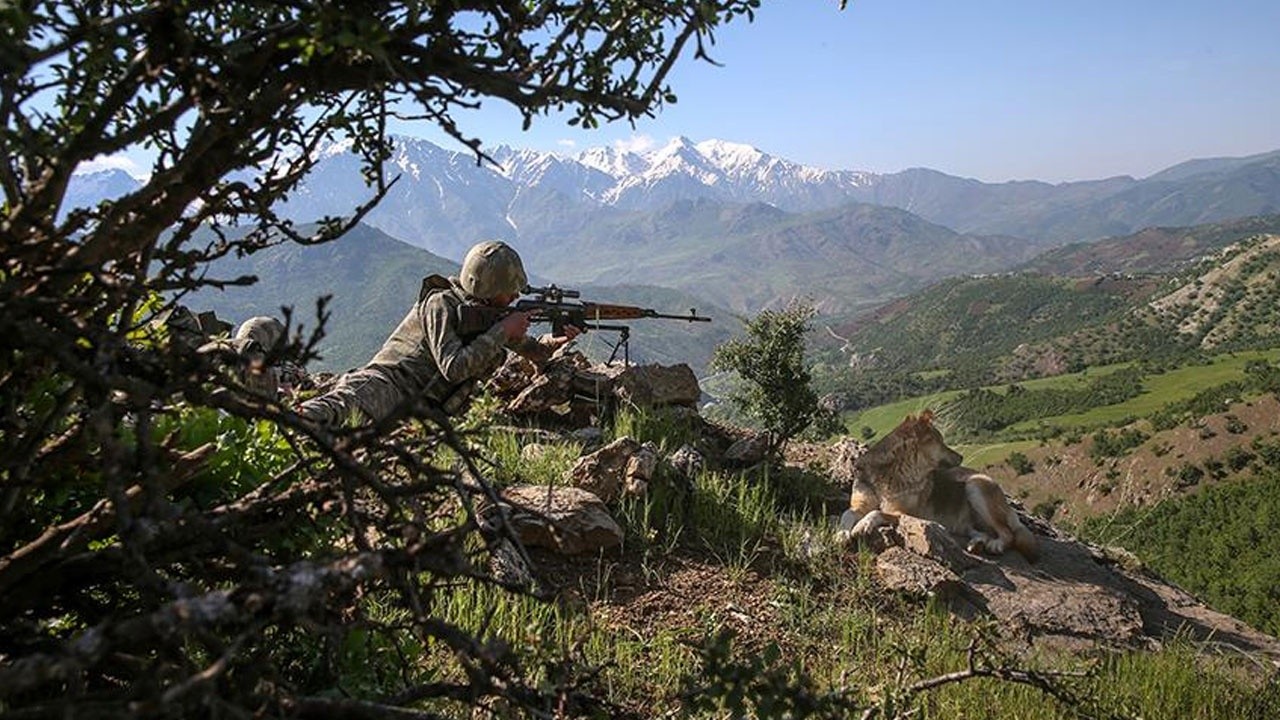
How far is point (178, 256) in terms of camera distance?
2004 millimetres

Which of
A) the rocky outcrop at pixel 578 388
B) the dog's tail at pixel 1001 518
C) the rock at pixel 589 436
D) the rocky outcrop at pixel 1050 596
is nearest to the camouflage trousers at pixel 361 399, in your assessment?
the rock at pixel 589 436

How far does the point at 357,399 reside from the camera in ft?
18.8

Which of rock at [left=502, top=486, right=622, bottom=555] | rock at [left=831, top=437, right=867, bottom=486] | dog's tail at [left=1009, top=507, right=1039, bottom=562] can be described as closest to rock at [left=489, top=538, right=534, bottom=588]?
rock at [left=502, top=486, right=622, bottom=555]

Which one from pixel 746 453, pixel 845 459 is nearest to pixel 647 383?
pixel 746 453

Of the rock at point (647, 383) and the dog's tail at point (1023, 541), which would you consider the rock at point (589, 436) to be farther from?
the dog's tail at point (1023, 541)

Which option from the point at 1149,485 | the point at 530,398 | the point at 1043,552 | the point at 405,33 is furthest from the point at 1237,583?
the point at 405,33

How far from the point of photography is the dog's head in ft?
23.7

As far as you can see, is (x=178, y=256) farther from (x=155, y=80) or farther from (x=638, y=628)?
(x=638, y=628)

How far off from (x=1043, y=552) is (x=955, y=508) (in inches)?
33.7

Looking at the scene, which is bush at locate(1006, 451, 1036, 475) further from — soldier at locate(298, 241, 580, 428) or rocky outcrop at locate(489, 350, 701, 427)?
soldier at locate(298, 241, 580, 428)

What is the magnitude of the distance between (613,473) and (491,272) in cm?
169

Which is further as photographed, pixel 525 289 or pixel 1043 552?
pixel 1043 552

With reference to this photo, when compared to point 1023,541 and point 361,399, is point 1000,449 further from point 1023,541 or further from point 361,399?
point 361,399

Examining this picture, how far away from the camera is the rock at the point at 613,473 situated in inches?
231
